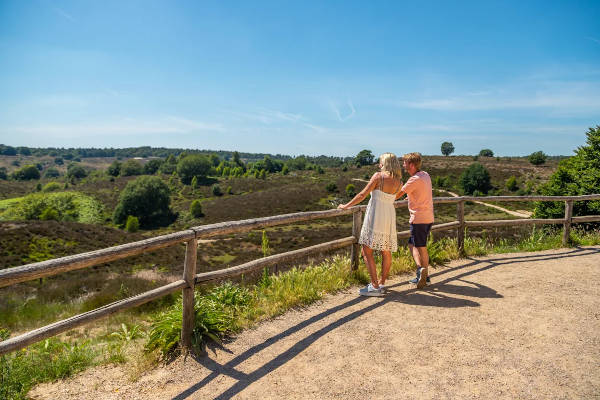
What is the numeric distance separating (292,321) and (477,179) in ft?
246

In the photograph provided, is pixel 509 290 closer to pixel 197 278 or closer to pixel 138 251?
pixel 197 278

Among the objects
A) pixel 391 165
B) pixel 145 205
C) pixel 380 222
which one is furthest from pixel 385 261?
pixel 145 205

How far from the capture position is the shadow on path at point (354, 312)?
300 cm

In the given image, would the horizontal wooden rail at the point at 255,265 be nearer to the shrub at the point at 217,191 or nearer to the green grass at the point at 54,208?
the green grass at the point at 54,208

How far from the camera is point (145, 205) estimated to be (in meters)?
76.4

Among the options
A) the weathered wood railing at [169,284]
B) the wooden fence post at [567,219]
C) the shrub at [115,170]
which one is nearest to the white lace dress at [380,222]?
the weathered wood railing at [169,284]

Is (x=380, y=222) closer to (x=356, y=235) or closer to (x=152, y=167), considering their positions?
(x=356, y=235)

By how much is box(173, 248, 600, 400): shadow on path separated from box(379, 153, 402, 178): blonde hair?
1.73 metres

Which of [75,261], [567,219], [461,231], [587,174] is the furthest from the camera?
[587,174]

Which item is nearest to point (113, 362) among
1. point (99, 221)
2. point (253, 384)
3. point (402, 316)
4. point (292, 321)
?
point (253, 384)

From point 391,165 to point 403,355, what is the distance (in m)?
2.20

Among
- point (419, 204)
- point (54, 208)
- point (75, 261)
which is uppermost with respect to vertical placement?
point (419, 204)

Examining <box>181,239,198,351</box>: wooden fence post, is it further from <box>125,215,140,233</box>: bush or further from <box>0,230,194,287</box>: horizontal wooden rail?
<box>125,215,140,233</box>: bush

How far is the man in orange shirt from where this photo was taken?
4.62 metres
